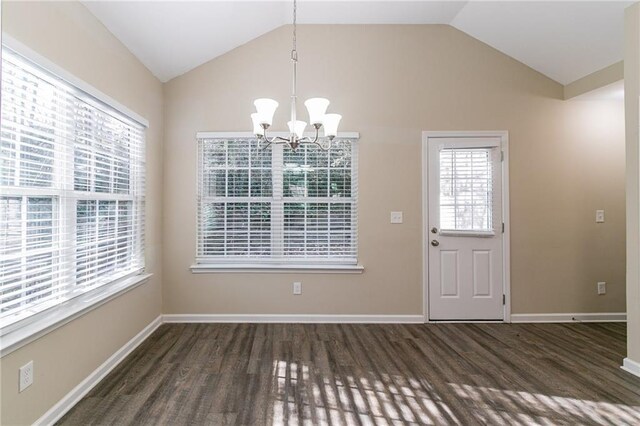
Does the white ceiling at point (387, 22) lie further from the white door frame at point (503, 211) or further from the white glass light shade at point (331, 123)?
the white glass light shade at point (331, 123)

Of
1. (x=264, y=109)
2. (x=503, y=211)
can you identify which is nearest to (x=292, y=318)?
(x=264, y=109)

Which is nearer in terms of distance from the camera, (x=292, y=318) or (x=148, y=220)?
(x=148, y=220)

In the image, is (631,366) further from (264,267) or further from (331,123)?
(264,267)

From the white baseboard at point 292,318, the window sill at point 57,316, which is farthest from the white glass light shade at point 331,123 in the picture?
the white baseboard at point 292,318

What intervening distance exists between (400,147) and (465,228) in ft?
3.75

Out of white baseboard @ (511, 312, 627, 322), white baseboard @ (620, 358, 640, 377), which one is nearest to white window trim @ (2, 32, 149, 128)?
white baseboard @ (511, 312, 627, 322)

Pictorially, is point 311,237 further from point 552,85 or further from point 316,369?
point 552,85

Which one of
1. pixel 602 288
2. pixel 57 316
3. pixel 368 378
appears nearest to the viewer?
pixel 57 316

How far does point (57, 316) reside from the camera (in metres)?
1.99

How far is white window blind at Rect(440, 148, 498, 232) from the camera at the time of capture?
11.8ft

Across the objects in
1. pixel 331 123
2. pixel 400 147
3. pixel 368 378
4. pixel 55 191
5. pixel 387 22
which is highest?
pixel 387 22

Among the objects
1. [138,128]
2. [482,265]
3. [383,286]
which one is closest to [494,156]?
[482,265]

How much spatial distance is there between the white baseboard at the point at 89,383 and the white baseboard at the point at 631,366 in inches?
155

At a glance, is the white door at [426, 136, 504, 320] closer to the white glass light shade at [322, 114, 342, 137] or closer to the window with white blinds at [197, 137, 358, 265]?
the window with white blinds at [197, 137, 358, 265]
